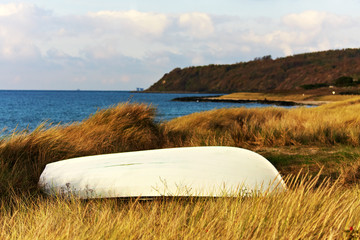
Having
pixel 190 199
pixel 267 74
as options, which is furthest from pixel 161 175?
pixel 267 74

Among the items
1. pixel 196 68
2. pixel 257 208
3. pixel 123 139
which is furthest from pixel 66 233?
pixel 196 68

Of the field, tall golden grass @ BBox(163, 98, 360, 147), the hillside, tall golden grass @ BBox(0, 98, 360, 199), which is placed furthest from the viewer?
the hillside

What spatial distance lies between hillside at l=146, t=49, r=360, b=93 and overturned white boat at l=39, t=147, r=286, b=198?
67.5 metres

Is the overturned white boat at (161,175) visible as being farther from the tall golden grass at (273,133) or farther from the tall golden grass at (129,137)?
the tall golden grass at (273,133)

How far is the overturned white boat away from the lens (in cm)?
322

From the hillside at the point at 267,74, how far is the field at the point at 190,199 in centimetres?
6429

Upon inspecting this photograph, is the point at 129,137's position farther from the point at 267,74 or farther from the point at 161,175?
the point at 267,74

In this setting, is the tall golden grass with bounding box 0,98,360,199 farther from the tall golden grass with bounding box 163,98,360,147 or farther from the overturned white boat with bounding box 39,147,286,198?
the overturned white boat with bounding box 39,147,286,198

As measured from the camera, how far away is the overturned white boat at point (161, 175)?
3.22m

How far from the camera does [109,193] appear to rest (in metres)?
3.25

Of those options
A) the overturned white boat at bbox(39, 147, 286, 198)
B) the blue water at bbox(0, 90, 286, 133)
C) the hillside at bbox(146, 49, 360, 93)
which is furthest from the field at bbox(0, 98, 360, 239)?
the hillside at bbox(146, 49, 360, 93)

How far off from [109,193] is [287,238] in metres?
1.90

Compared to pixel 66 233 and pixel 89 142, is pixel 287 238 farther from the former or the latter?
pixel 89 142

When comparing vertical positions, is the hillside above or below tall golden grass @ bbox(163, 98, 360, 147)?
above
